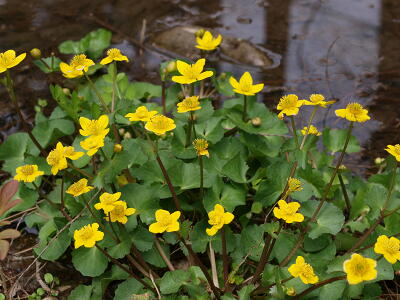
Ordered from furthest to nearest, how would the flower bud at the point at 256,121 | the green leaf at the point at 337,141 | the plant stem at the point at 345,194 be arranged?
the green leaf at the point at 337,141
the flower bud at the point at 256,121
the plant stem at the point at 345,194

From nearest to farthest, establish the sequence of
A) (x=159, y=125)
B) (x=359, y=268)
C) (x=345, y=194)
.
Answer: (x=359, y=268) < (x=159, y=125) < (x=345, y=194)

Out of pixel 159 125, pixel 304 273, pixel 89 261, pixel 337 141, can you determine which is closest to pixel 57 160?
pixel 159 125

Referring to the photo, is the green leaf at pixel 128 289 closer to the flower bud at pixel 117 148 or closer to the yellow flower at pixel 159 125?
the flower bud at pixel 117 148

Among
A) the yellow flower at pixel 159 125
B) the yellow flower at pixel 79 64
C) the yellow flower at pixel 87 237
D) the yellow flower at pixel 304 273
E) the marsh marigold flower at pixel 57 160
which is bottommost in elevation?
the yellow flower at pixel 304 273

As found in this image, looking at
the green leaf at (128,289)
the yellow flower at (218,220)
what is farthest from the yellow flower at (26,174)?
the yellow flower at (218,220)

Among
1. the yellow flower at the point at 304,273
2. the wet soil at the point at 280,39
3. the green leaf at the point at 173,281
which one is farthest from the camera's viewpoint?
the wet soil at the point at 280,39

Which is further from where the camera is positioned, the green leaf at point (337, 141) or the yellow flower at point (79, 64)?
the green leaf at point (337, 141)

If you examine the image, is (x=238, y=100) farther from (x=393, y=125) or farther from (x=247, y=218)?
(x=393, y=125)

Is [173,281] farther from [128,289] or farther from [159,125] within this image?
[159,125]

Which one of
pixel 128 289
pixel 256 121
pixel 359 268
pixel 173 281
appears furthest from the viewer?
pixel 256 121
